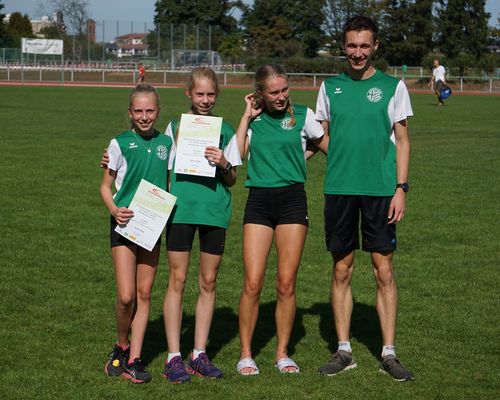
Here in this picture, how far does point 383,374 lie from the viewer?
579cm

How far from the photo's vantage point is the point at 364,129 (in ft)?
18.5

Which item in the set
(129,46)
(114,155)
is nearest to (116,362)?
(114,155)

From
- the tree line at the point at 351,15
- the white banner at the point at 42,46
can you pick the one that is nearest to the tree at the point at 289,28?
the tree line at the point at 351,15

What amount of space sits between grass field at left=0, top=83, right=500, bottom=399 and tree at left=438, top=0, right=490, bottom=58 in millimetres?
74765

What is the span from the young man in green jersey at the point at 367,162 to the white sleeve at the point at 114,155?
1.29 metres

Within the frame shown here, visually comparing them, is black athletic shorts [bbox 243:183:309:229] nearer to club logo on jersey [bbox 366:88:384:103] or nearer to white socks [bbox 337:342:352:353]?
club logo on jersey [bbox 366:88:384:103]

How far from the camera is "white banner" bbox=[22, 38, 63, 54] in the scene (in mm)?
63094

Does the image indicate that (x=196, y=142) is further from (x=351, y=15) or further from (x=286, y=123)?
(x=351, y=15)

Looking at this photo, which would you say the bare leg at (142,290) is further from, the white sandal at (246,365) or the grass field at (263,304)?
the white sandal at (246,365)

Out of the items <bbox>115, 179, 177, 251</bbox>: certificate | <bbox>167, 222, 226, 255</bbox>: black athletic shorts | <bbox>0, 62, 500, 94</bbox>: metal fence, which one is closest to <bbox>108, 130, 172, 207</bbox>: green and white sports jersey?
<bbox>115, 179, 177, 251</bbox>: certificate

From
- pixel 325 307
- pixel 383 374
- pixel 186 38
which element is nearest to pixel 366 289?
pixel 325 307

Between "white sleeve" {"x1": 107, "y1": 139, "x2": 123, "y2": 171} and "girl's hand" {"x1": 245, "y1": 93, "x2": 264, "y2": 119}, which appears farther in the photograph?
"girl's hand" {"x1": 245, "y1": 93, "x2": 264, "y2": 119}

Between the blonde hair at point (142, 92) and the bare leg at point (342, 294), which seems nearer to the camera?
the blonde hair at point (142, 92)

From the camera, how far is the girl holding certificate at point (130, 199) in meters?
5.54
